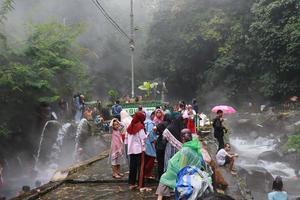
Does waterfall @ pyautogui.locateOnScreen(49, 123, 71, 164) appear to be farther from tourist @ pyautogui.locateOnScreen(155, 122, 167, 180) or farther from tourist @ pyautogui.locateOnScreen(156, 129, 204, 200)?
tourist @ pyautogui.locateOnScreen(156, 129, 204, 200)

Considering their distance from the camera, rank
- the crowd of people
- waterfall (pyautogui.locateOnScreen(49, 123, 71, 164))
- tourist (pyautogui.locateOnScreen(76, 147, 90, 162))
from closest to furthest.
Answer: the crowd of people → tourist (pyautogui.locateOnScreen(76, 147, 90, 162)) → waterfall (pyautogui.locateOnScreen(49, 123, 71, 164))

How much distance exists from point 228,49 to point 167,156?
2818 cm

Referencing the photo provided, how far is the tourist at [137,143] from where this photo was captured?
9.41 metres

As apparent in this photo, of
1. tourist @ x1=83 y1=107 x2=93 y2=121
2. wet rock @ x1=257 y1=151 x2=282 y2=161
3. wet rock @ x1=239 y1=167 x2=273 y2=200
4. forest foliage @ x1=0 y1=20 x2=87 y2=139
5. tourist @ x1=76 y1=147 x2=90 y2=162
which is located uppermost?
forest foliage @ x1=0 y1=20 x2=87 y2=139

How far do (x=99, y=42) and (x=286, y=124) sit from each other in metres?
25.3

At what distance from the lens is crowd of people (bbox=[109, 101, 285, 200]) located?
629 centimetres

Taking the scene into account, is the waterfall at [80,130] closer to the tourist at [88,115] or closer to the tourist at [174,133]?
the tourist at [88,115]

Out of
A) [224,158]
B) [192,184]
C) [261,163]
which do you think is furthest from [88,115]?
[192,184]

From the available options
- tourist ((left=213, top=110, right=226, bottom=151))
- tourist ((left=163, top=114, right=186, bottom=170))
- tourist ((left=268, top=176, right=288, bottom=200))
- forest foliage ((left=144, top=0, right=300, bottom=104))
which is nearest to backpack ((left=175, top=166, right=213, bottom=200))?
tourist ((left=163, top=114, right=186, bottom=170))

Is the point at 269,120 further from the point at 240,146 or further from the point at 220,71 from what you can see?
the point at 220,71

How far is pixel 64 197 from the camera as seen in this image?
9523 millimetres

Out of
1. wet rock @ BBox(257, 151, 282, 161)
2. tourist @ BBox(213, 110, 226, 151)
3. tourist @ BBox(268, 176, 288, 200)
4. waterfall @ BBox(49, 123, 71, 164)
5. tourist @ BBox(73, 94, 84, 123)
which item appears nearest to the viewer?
tourist @ BBox(268, 176, 288, 200)

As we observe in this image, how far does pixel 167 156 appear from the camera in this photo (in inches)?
356

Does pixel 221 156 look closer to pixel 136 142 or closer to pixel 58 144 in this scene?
pixel 136 142
